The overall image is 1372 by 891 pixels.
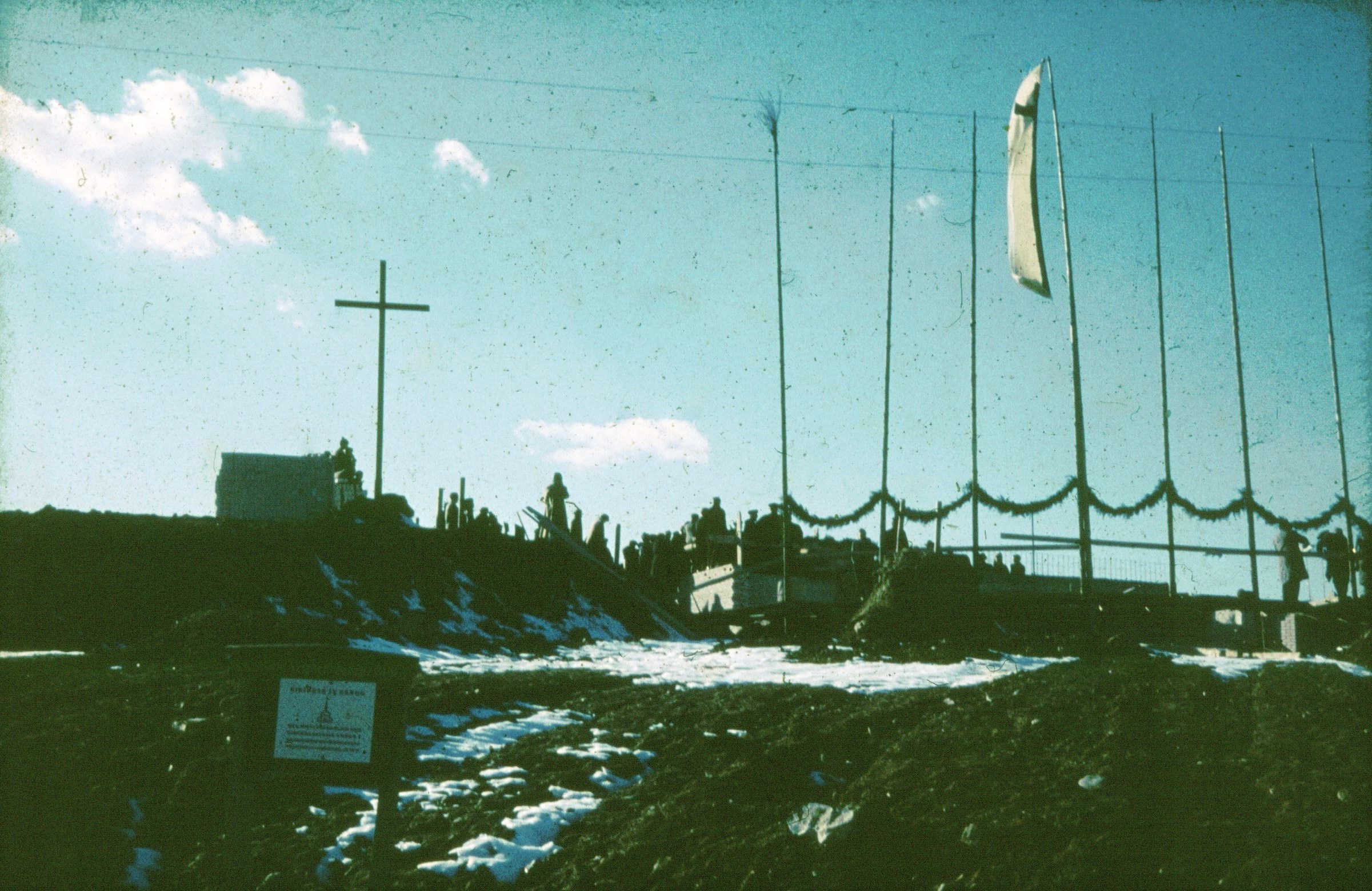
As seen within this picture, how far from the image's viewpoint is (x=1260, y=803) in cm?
638

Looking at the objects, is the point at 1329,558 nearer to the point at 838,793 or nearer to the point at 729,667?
the point at 729,667

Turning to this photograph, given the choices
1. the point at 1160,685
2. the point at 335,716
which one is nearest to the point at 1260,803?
the point at 1160,685

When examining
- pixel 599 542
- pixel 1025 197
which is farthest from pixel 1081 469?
pixel 599 542

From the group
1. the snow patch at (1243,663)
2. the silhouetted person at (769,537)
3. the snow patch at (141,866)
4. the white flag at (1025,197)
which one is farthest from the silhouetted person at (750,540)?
the snow patch at (141,866)

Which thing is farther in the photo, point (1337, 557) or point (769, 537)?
point (769, 537)

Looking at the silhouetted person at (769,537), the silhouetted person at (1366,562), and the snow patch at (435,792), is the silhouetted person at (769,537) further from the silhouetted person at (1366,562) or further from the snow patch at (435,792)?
the snow patch at (435,792)

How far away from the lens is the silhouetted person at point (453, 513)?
27656 millimetres

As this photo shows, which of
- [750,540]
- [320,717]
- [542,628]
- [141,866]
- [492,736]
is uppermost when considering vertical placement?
[750,540]

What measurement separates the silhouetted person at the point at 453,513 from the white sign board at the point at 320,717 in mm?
22341

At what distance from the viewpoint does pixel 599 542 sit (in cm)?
2700

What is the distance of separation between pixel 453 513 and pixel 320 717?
2278cm

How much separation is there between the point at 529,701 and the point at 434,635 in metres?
7.19

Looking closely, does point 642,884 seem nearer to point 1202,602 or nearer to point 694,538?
point 1202,602

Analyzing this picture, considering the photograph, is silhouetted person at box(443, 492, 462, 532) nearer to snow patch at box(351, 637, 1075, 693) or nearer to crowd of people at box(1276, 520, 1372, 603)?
snow patch at box(351, 637, 1075, 693)
